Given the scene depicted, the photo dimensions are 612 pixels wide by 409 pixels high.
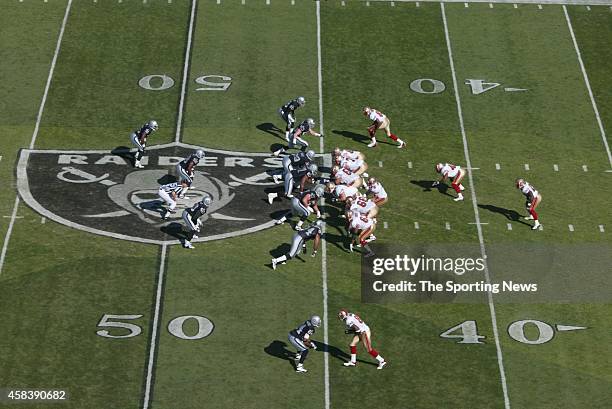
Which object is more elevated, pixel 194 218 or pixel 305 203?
pixel 305 203

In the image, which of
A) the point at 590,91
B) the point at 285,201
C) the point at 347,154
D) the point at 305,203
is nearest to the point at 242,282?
the point at 305,203

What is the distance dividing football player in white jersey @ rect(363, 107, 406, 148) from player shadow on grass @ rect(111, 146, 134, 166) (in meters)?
7.57

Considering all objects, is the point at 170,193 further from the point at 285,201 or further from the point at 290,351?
the point at 290,351

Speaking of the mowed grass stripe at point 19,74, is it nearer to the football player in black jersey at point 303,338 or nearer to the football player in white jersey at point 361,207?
the football player in black jersey at point 303,338

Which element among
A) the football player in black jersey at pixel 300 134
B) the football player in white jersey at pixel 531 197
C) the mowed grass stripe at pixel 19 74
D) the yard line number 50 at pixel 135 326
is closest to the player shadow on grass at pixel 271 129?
the football player in black jersey at pixel 300 134

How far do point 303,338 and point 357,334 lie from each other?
148cm

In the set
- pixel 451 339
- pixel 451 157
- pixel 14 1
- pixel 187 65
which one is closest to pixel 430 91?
pixel 451 157

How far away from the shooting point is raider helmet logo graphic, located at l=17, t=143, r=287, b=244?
126 ft

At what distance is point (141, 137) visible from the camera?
40.2 m

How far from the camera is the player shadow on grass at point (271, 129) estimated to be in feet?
140

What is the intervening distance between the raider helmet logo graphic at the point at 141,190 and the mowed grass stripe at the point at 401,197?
273 cm

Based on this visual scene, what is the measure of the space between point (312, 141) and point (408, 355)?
10.0 meters

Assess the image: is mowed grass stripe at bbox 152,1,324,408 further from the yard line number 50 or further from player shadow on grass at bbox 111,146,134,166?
player shadow on grass at bbox 111,146,134,166

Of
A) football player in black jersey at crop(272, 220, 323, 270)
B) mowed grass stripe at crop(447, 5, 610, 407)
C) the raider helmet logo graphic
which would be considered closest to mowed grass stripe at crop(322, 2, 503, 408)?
mowed grass stripe at crop(447, 5, 610, 407)
